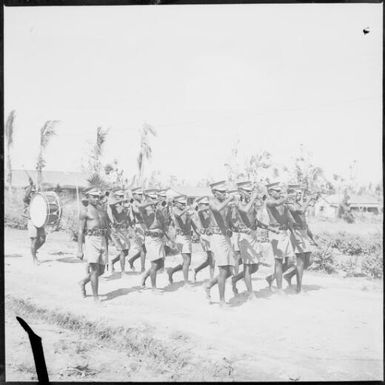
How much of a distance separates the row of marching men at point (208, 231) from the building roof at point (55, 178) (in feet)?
0.51

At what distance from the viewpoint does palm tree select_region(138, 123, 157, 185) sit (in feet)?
15.7

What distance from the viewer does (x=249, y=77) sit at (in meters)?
4.73

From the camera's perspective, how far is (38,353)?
4.60 meters

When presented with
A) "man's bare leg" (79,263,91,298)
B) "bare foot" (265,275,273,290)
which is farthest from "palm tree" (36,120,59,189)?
"bare foot" (265,275,273,290)

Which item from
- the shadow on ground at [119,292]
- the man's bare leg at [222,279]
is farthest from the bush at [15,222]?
the man's bare leg at [222,279]

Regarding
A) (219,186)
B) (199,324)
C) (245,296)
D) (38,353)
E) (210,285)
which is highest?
(219,186)

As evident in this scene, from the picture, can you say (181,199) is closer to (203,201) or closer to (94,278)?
(203,201)

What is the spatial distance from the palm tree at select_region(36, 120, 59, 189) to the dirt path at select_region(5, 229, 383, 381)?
2.01 ft

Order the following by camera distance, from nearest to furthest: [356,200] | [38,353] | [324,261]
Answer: [38,353], [356,200], [324,261]

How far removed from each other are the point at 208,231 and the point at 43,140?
5.99 feet

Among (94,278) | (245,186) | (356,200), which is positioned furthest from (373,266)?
(94,278)

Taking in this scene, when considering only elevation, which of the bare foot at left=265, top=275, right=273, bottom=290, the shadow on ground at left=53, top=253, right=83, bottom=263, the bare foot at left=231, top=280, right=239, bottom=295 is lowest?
the bare foot at left=231, top=280, right=239, bottom=295

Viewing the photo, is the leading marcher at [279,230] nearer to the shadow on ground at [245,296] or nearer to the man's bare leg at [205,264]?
the shadow on ground at [245,296]

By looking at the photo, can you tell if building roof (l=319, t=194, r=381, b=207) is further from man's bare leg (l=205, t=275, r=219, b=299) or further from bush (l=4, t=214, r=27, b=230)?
bush (l=4, t=214, r=27, b=230)
